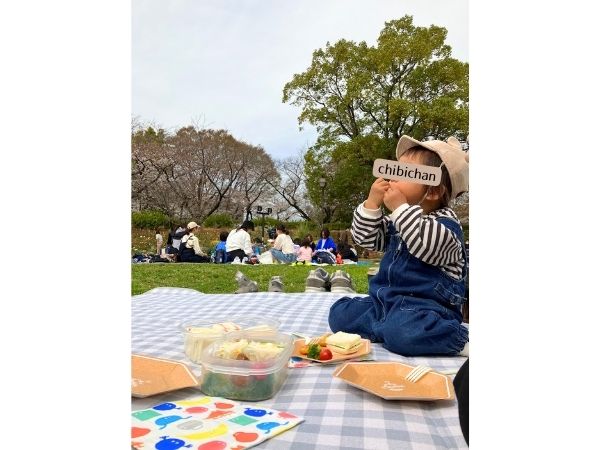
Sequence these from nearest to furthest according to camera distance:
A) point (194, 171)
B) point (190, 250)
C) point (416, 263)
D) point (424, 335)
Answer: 1. point (424, 335)
2. point (416, 263)
3. point (190, 250)
4. point (194, 171)

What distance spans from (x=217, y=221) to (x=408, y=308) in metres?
9.95

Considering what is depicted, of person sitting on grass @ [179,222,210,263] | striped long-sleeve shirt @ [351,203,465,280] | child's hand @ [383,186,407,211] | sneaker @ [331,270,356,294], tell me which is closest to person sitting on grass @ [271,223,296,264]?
person sitting on grass @ [179,222,210,263]

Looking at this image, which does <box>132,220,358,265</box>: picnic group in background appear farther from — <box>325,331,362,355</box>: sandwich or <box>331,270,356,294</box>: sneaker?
<box>325,331,362,355</box>: sandwich

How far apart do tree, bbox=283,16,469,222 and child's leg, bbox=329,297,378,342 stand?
189 inches

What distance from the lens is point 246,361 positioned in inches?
32.6

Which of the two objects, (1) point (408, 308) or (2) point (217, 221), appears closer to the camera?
(1) point (408, 308)

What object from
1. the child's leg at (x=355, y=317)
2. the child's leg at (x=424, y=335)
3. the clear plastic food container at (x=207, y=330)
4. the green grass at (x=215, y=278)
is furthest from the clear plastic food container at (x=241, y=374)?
the green grass at (x=215, y=278)

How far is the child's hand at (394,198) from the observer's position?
1.28 metres

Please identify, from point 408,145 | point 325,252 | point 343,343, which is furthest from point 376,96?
point 343,343

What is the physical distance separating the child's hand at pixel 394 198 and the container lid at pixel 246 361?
516 mm

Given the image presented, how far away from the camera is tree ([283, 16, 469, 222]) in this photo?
259 inches

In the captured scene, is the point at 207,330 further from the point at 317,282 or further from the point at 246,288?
the point at 317,282
